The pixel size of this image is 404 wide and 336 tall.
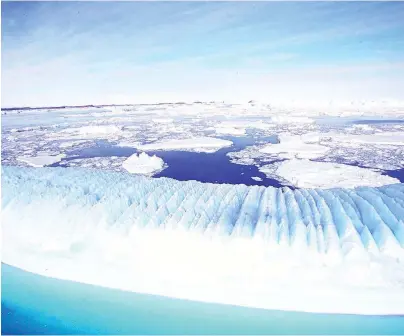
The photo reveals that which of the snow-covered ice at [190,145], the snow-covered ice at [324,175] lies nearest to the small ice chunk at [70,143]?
the snow-covered ice at [190,145]

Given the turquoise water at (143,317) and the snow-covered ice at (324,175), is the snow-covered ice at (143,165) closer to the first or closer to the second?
the snow-covered ice at (324,175)

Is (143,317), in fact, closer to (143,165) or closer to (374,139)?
(143,165)

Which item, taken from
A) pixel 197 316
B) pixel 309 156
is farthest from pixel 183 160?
pixel 197 316

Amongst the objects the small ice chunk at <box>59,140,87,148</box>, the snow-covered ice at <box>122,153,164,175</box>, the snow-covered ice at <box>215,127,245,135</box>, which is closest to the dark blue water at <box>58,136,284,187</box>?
the snow-covered ice at <box>122,153,164,175</box>

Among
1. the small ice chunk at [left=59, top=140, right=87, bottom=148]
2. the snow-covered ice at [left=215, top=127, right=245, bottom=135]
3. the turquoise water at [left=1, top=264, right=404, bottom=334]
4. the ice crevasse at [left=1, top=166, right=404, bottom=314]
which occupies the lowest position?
the turquoise water at [left=1, top=264, right=404, bottom=334]

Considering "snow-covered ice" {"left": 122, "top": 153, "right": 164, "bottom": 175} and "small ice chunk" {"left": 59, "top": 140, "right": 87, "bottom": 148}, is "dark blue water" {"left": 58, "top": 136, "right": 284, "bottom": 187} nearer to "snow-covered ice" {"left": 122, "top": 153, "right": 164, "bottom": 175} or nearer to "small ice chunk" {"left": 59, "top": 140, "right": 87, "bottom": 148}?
"snow-covered ice" {"left": 122, "top": 153, "right": 164, "bottom": 175}
